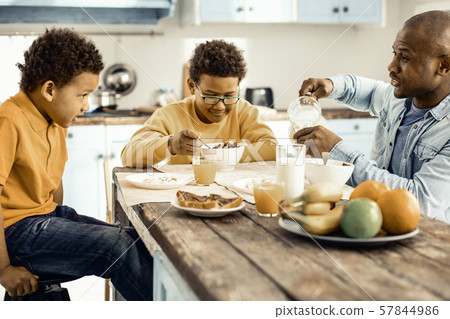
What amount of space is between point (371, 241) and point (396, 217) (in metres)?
0.08

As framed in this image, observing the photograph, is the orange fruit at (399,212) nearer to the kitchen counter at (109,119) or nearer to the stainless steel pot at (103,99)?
the kitchen counter at (109,119)

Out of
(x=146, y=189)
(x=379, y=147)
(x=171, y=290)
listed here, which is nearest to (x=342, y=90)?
(x=379, y=147)

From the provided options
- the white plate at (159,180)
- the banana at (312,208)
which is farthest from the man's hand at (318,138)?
the banana at (312,208)

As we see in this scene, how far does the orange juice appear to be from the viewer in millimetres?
1513

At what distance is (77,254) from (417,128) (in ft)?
3.92

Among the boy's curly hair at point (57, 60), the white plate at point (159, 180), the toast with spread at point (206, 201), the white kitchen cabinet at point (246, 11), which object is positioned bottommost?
the white plate at point (159, 180)

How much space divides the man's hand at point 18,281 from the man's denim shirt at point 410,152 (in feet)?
3.10

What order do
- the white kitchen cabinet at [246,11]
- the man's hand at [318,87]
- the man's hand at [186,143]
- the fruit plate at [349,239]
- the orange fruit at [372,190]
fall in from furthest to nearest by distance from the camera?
the white kitchen cabinet at [246,11] < the man's hand at [318,87] < the man's hand at [186,143] < the orange fruit at [372,190] < the fruit plate at [349,239]

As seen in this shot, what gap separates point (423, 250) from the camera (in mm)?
919

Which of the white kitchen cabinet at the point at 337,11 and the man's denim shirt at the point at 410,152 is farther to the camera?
the white kitchen cabinet at the point at 337,11

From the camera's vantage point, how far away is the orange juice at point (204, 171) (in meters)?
1.51

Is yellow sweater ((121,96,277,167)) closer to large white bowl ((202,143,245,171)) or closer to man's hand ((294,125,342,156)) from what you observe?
large white bowl ((202,143,245,171))

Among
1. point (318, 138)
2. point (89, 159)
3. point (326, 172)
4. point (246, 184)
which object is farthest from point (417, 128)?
point (89, 159)

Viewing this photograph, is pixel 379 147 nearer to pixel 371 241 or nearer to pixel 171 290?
pixel 371 241
